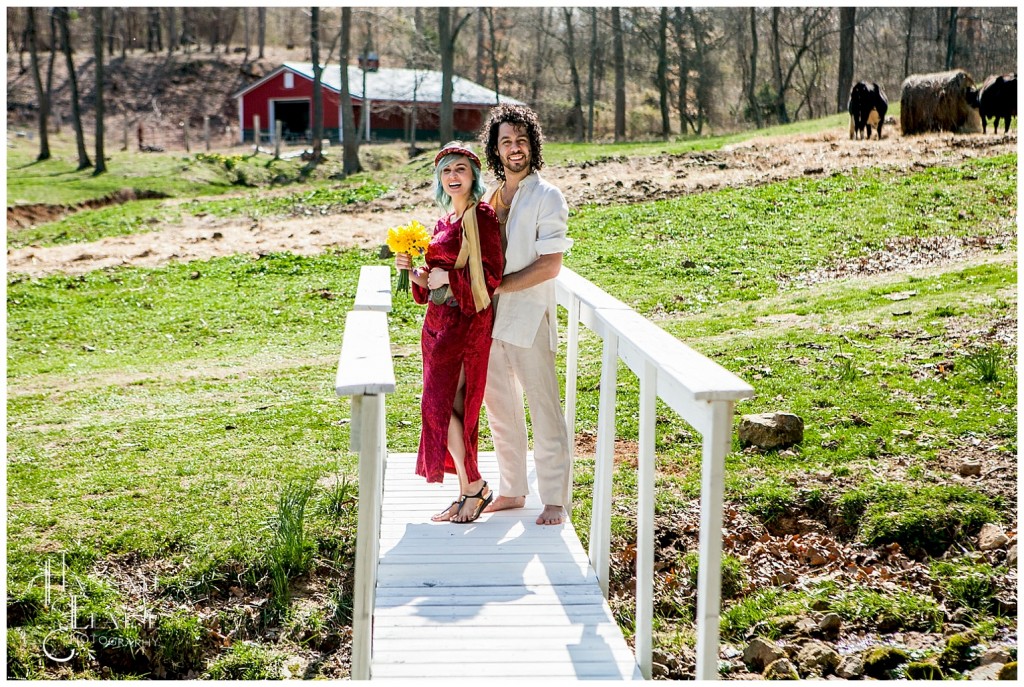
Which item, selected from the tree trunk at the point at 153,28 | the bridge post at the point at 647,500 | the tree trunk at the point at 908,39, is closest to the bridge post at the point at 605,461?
the bridge post at the point at 647,500

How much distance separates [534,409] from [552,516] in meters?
0.52

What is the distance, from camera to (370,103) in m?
40.8

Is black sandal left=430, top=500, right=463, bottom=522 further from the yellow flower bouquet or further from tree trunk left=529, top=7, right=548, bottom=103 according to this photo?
tree trunk left=529, top=7, right=548, bottom=103

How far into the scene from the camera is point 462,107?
40.7 meters

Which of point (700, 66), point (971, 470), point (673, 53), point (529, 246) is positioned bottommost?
point (971, 470)

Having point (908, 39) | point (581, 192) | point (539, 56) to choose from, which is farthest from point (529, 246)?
point (539, 56)

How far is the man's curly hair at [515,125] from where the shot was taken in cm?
447

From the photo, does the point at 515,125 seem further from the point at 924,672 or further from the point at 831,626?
the point at 924,672

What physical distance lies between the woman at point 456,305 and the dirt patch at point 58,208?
1809 centimetres

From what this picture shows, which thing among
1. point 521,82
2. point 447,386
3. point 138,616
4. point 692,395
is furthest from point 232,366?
point 521,82

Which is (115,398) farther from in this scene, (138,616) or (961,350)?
(961,350)

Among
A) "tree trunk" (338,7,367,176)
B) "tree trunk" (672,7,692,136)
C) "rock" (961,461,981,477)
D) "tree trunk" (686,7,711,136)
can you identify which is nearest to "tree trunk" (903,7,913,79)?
"tree trunk" (686,7,711,136)

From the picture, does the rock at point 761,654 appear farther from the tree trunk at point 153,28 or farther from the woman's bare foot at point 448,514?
the tree trunk at point 153,28

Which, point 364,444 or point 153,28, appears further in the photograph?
point 153,28
